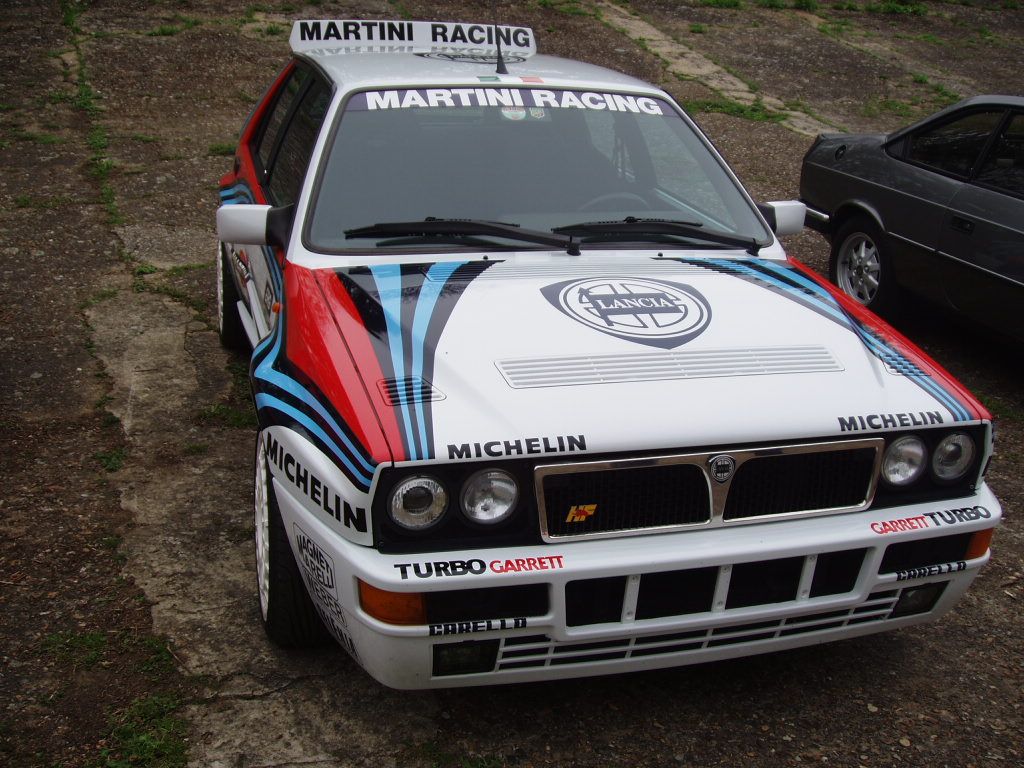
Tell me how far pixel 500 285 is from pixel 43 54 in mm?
9928

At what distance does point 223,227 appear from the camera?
3.54m

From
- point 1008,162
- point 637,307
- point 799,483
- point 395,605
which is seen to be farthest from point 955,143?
point 395,605

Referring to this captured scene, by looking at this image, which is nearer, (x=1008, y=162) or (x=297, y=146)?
(x=297, y=146)

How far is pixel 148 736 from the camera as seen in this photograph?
108 inches

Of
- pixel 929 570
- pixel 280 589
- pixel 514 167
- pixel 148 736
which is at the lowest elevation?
pixel 148 736

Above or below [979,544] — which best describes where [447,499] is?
above

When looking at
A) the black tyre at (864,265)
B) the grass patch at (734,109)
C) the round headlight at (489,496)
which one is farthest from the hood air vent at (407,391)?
the grass patch at (734,109)

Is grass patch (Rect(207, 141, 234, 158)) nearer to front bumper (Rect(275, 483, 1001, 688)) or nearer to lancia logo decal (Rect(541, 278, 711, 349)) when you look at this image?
lancia logo decal (Rect(541, 278, 711, 349))

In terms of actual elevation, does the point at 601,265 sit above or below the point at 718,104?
above

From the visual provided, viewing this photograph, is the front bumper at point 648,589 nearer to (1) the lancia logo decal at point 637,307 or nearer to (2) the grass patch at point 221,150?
(1) the lancia logo decal at point 637,307

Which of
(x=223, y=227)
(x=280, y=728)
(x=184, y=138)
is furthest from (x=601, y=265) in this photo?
(x=184, y=138)

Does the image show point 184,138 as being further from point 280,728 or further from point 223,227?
point 280,728

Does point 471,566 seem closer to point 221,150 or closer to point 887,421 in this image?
point 887,421

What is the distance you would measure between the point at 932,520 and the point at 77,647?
2.59 meters
